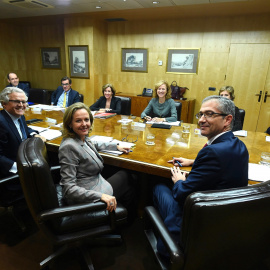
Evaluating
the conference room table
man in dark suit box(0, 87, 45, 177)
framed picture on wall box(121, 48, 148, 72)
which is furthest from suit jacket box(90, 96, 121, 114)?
framed picture on wall box(121, 48, 148, 72)

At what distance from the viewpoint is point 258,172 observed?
155 cm

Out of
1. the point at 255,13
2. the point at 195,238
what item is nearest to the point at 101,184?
the point at 195,238

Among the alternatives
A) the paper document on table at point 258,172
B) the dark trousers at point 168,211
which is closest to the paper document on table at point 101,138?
the dark trousers at point 168,211

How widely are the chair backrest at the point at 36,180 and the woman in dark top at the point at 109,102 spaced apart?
246 centimetres

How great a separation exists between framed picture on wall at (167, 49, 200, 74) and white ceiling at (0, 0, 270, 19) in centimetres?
120

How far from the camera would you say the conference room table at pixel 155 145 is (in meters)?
1.68

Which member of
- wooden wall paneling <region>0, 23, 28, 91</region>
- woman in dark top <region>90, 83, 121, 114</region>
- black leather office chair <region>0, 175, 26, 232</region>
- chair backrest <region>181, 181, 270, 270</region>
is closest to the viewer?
chair backrest <region>181, 181, 270, 270</region>

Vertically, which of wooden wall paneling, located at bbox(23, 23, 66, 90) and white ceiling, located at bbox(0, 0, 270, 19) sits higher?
white ceiling, located at bbox(0, 0, 270, 19)

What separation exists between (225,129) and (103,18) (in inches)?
201

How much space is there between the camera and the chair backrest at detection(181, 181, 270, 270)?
2.67ft

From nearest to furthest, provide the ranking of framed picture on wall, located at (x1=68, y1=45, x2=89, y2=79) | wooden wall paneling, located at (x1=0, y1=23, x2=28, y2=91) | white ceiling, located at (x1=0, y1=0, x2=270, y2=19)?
white ceiling, located at (x1=0, y1=0, x2=270, y2=19) → framed picture on wall, located at (x1=68, y1=45, x2=89, y2=79) → wooden wall paneling, located at (x1=0, y1=23, x2=28, y2=91)

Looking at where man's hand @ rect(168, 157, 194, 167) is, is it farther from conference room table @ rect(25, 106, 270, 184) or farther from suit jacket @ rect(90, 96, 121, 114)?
suit jacket @ rect(90, 96, 121, 114)

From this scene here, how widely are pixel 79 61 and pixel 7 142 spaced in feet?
14.4

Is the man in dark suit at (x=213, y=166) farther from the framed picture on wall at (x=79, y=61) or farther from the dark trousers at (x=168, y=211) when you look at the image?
the framed picture on wall at (x=79, y=61)
